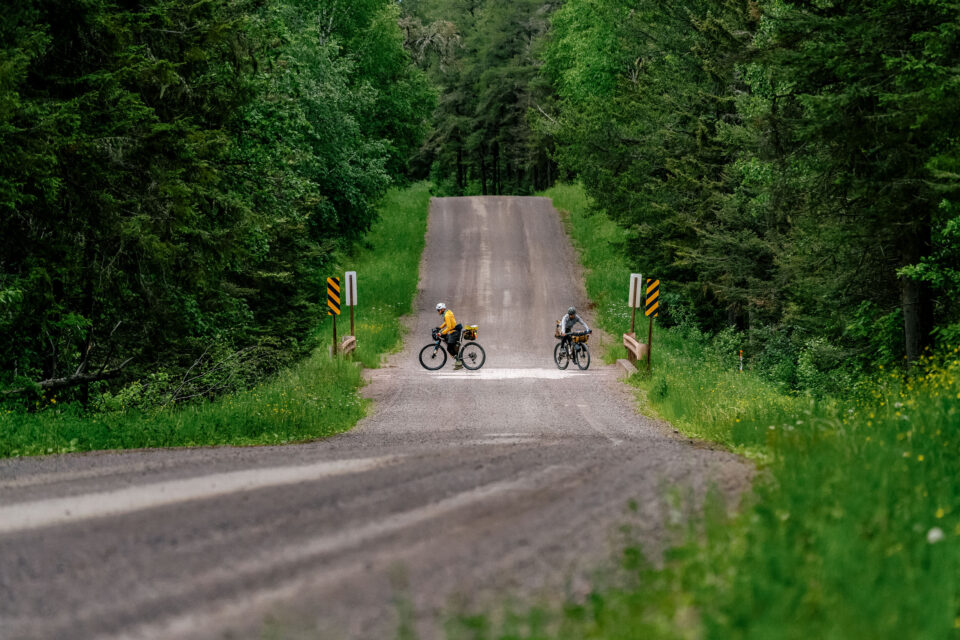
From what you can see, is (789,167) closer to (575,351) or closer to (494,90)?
(575,351)

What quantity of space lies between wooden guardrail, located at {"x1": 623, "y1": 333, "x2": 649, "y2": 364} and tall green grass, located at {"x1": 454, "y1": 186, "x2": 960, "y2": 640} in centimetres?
1299

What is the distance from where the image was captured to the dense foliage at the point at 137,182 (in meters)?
12.3

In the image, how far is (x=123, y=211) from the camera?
14.0 meters

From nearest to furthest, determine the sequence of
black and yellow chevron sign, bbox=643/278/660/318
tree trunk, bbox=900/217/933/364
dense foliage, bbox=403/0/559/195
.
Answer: tree trunk, bbox=900/217/933/364, black and yellow chevron sign, bbox=643/278/660/318, dense foliage, bbox=403/0/559/195

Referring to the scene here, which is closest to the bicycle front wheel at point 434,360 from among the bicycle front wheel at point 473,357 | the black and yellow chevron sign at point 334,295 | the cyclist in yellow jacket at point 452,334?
the cyclist in yellow jacket at point 452,334

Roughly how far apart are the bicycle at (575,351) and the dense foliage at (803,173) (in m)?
4.35

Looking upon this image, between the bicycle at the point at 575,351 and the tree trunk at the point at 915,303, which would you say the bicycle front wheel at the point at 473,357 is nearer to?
the bicycle at the point at 575,351

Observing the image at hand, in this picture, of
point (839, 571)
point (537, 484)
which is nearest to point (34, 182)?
point (537, 484)

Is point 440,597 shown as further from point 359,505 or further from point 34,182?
point 34,182

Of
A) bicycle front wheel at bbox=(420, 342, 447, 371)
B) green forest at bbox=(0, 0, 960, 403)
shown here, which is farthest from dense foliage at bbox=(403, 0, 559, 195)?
bicycle front wheel at bbox=(420, 342, 447, 371)

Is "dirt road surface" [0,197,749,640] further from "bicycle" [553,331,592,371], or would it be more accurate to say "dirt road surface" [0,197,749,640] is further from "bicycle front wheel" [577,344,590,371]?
"bicycle front wheel" [577,344,590,371]

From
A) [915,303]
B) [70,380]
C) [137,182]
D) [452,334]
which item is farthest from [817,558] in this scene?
[452,334]

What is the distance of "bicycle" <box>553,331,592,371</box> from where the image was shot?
23.1 meters

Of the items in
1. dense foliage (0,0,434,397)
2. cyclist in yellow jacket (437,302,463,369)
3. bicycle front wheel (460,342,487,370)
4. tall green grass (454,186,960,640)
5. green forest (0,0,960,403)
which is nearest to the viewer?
tall green grass (454,186,960,640)
